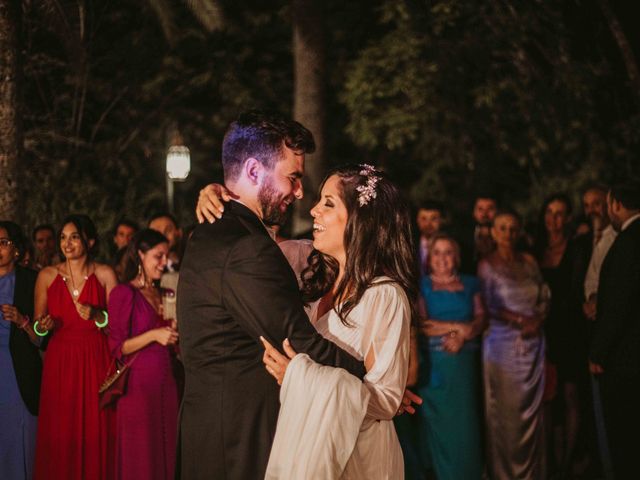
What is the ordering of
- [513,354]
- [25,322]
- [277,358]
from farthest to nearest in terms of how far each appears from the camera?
[513,354] < [25,322] < [277,358]

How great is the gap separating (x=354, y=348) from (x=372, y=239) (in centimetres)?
48

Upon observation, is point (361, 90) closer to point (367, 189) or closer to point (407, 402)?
point (367, 189)

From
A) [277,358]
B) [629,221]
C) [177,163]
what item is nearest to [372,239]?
[277,358]

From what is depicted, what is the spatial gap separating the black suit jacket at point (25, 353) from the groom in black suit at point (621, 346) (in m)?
4.09

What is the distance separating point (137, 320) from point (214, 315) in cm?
310

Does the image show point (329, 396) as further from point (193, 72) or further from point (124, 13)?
point (193, 72)

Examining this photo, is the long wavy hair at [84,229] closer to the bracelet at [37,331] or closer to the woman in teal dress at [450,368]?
the bracelet at [37,331]

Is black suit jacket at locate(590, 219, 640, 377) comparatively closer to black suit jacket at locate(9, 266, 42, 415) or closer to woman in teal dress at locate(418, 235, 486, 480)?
woman in teal dress at locate(418, 235, 486, 480)

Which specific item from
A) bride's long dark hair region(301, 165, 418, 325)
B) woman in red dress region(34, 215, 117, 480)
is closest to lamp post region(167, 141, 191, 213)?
woman in red dress region(34, 215, 117, 480)

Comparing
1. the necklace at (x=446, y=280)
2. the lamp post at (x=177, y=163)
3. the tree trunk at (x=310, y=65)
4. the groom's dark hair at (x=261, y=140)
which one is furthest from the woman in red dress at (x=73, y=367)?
the lamp post at (x=177, y=163)

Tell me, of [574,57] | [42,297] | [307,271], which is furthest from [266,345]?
[574,57]

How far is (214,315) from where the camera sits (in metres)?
3.53

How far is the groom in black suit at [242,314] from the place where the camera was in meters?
3.40

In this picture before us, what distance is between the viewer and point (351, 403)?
3.41 m
